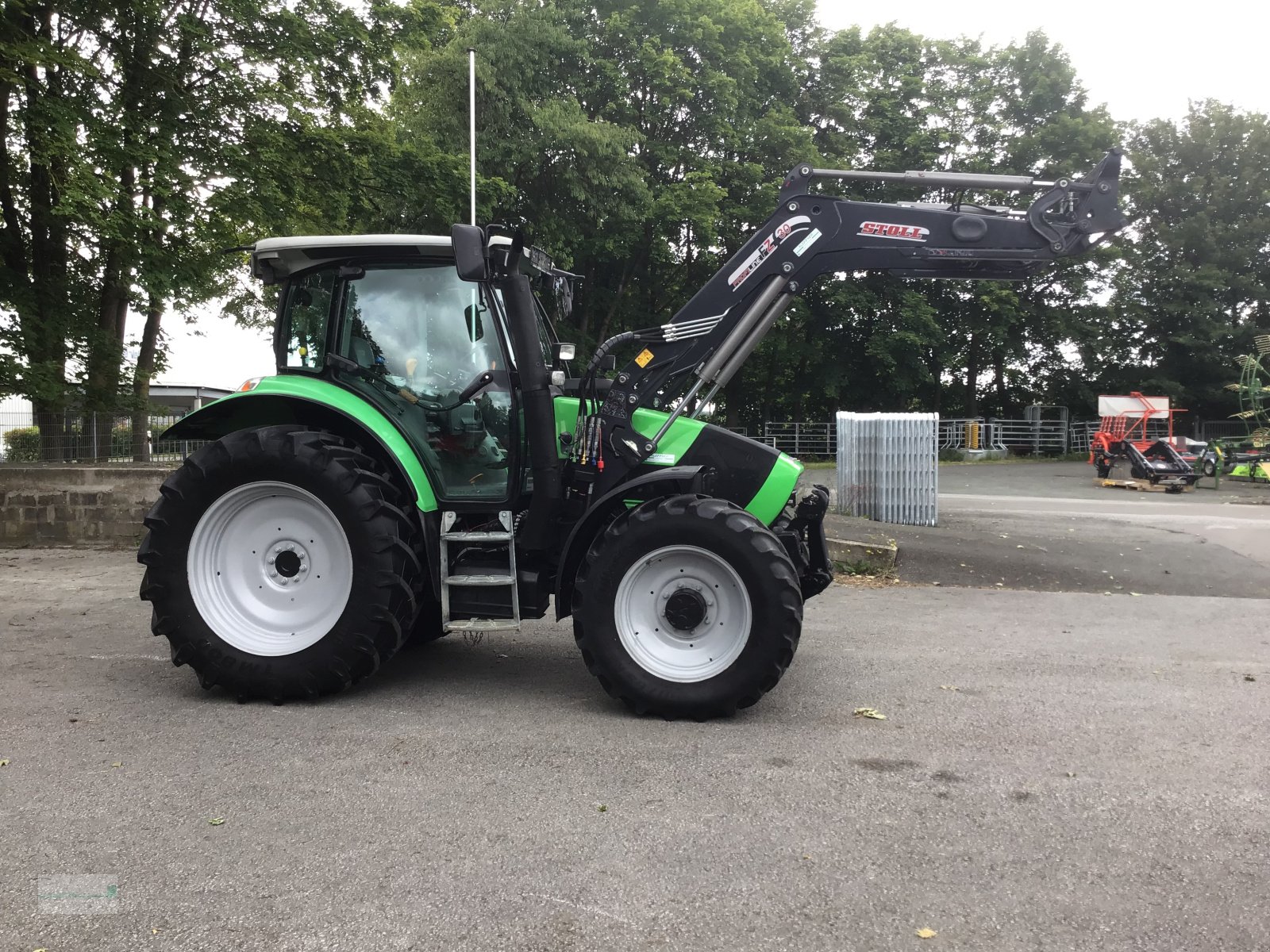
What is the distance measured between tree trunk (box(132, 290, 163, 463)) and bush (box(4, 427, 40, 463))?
113 cm

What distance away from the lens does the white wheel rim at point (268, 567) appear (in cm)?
470

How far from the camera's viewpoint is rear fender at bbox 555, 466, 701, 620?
14.6 feet

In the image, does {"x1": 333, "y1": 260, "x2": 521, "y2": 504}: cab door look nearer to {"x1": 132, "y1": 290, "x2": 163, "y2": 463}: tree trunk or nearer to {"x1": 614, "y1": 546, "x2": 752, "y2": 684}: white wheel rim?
{"x1": 614, "y1": 546, "x2": 752, "y2": 684}: white wheel rim

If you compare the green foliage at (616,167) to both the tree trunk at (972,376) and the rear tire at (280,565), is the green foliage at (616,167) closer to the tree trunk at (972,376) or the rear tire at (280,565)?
the tree trunk at (972,376)

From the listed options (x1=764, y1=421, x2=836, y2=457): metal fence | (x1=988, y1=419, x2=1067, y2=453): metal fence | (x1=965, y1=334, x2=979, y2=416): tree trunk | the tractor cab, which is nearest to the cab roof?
the tractor cab

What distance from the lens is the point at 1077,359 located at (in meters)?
36.6

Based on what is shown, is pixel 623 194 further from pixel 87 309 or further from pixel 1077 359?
pixel 1077 359

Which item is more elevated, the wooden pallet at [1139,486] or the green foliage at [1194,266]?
the green foliage at [1194,266]

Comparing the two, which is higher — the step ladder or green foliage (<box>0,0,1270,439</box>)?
green foliage (<box>0,0,1270,439</box>)

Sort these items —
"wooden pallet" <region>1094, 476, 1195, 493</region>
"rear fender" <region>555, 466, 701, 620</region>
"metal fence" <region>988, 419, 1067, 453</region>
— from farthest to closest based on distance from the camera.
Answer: "metal fence" <region>988, 419, 1067, 453</region>
"wooden pallet" <region>1094, 476, 1195, 493</region>
"rear fender" <region>555, 466, 701, 620</region>

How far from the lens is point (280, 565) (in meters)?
4.82

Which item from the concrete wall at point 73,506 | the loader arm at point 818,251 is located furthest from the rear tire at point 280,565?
the concrete wall at point 73,506

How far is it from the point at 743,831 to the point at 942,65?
3542 cm

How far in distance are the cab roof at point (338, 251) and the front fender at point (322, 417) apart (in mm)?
640
